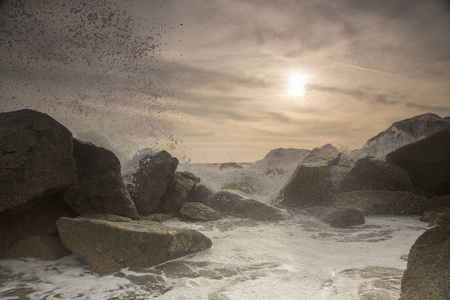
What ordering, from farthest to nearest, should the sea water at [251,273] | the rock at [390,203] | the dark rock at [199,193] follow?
1. the dark rock at [199,193]
2. the rock at [390,203]
3. the sea water at [251,273]

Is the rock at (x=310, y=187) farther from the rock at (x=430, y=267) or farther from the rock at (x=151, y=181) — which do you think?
the rock at (x=430, y=267)

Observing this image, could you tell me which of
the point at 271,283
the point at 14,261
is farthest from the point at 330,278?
the point at 14,261

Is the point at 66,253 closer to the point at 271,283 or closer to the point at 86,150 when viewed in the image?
the point at 86,150

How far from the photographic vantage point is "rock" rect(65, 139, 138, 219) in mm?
4461

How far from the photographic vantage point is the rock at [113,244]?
3240 mm

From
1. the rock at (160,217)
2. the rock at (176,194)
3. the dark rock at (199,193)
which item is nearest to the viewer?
the rock at (160,217)

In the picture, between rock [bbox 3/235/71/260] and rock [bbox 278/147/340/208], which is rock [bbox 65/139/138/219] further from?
rock [bbox 278/147/340/208]

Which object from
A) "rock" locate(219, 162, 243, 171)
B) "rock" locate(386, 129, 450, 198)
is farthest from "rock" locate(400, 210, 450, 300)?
"rock" locate(219, 162, 243, 171)

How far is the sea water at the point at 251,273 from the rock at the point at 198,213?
126 cm

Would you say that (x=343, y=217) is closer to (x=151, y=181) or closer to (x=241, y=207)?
(x=241, y=207)

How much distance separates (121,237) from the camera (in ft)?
10.9

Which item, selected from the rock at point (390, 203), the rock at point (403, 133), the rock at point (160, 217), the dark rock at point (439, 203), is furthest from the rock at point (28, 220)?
the rock at point (403, 133)

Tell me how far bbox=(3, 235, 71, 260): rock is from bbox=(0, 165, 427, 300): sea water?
113mm

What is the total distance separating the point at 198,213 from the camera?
6039 millimetres
